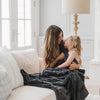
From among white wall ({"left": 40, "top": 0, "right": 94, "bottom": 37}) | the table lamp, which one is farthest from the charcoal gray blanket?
white wall ({"left": 40, "top": 0, "right": 94, "bottom": 37})

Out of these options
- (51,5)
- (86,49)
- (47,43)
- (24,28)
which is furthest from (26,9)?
(47,43)

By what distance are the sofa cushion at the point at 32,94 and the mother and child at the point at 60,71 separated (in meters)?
0.11

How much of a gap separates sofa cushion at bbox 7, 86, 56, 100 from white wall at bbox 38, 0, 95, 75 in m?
2.84

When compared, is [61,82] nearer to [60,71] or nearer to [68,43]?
[60,71]

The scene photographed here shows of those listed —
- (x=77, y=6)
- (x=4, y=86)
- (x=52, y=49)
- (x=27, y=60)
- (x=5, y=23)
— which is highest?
(x=77, y=6)

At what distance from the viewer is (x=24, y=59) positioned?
3.39 metres

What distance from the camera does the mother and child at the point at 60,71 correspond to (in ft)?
10.1

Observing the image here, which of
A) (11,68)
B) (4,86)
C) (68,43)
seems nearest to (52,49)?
(68,43)

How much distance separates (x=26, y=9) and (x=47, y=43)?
2.07 meters

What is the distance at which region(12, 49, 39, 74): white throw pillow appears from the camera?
3350 mm

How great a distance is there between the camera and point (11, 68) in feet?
9.75

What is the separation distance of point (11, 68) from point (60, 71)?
0.64 metres

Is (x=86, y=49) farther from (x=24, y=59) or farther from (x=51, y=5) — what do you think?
(x=24, y=59)

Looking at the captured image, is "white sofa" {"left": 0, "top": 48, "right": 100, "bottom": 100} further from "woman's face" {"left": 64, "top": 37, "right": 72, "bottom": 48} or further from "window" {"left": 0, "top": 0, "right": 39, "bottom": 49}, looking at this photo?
"window" {"left": 0, "top": 0, "right": 39, "bottom": 49}
